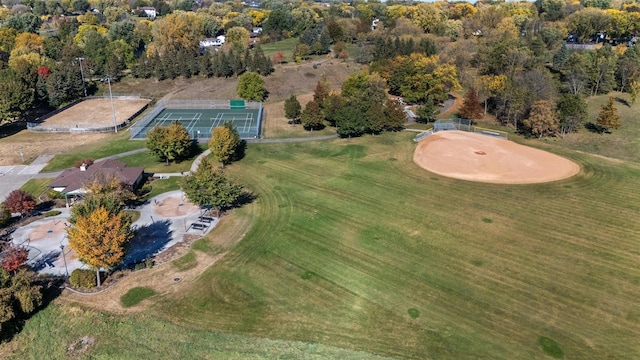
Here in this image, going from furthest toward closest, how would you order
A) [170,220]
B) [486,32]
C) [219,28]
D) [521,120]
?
[219,28]
[486,32]
[521,120]
[170,220]


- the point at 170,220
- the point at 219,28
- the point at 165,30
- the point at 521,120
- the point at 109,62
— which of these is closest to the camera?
the point at 170,220

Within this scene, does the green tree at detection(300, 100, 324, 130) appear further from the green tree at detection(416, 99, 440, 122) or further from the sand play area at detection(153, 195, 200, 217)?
the sand play area at detection(153, 195, 200, 217)

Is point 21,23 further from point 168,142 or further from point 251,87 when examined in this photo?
point 168,142

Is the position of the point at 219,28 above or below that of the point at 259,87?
above

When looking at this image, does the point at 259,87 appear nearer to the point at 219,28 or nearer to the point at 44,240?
the point at 44,240

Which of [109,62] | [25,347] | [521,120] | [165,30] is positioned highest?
[165,30]

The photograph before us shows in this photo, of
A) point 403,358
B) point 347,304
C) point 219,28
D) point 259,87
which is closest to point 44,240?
point 347,304

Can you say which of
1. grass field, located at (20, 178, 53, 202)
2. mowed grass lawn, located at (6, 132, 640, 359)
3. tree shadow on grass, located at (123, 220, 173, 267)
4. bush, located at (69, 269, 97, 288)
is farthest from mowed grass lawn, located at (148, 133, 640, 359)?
grass field, located at (20, 178, 53, 202)
